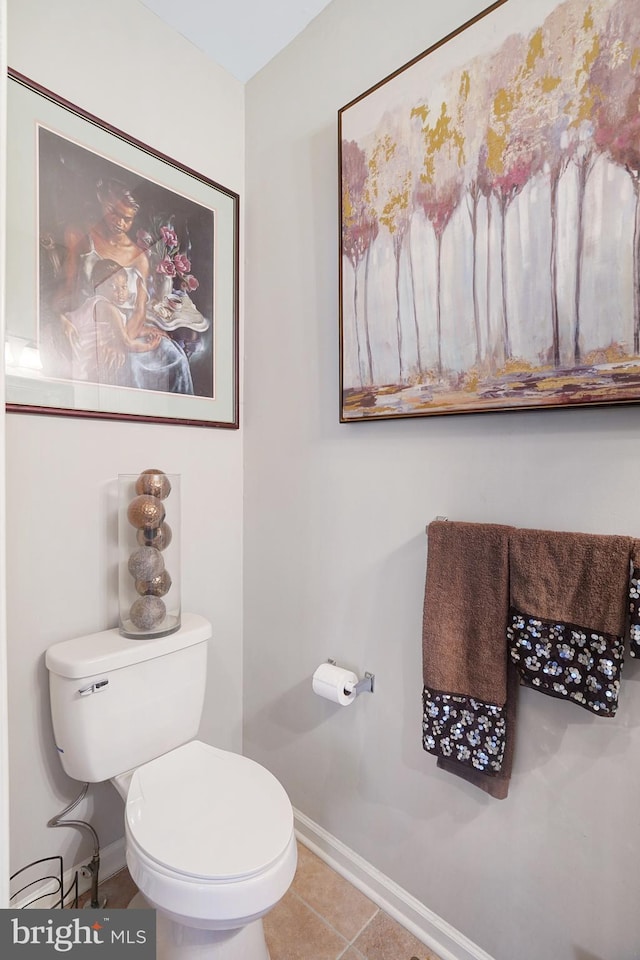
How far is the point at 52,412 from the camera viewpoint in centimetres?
132

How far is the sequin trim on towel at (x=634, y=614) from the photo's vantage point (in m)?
0.88

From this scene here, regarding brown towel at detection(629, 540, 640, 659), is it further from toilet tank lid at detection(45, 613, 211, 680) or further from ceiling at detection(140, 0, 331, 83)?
ceiling at detection(140, 0, 331, 83)

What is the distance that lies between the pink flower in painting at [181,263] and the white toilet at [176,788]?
115 centimetres

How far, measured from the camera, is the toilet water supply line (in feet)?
4.43

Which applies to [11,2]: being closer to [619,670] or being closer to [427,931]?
[619,670]

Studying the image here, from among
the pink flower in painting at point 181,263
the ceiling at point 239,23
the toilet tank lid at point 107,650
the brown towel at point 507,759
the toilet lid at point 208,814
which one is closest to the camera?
the toilet lid at point 208,814

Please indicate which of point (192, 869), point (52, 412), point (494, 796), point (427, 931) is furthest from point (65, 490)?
point (427, 931)

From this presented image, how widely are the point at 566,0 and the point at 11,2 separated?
1358mm

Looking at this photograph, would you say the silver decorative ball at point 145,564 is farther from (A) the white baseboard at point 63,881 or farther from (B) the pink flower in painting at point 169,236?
(B) the pink flower in painting at point 169,236

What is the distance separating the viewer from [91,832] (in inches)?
56.4

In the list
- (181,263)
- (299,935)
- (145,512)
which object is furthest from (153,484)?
(299,935)

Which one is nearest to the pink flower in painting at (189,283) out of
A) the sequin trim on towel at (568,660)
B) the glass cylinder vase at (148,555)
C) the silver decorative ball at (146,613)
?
the glass cylinder vase at (148,555)

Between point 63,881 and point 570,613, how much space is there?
5.11 ft

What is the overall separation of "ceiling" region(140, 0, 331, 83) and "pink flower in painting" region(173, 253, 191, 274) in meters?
0.71
